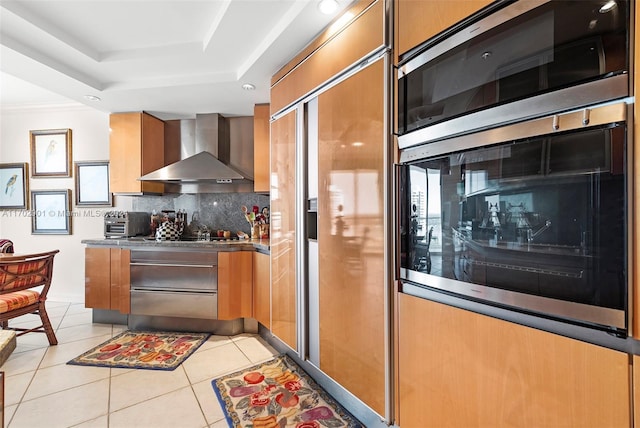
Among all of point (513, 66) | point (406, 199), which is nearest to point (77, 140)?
point (406, 199)

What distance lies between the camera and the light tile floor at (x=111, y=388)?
5.49 feet

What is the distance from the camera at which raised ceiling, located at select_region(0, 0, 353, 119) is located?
187 centimetres

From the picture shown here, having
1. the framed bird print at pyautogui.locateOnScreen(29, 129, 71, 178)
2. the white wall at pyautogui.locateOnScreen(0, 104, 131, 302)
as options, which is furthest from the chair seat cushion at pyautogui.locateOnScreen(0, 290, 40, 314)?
the framed bird print at pyautogui.locateOnScreen(29, 129, 71, 178)

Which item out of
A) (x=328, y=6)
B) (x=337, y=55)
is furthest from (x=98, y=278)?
(x=328, y=6)

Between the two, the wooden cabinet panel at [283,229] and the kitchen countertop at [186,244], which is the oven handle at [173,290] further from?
the wooden cabinet panel at [283,229]

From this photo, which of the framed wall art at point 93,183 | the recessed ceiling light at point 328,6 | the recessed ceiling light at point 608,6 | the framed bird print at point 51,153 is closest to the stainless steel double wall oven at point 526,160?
the recessed ceiling light at point 608,6

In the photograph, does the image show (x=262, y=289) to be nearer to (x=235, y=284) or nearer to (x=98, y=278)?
(x=235, y=284)

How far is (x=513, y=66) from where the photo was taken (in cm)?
99

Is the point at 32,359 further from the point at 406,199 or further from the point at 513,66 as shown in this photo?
the point at 513,66

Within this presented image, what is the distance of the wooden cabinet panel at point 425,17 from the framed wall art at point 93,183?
3830 millimetres

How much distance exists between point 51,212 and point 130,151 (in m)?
1.61

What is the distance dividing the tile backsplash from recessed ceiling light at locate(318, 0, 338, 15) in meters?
2.20

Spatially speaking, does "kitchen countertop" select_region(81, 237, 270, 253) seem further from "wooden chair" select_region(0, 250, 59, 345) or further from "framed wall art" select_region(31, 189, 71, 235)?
"framed wall art" select_region(31, 189, 71, 235)

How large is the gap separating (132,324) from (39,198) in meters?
2.32
